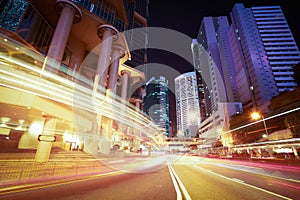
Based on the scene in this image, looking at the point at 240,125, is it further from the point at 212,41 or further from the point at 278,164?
the point at 212,41

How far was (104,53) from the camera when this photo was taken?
29828mm

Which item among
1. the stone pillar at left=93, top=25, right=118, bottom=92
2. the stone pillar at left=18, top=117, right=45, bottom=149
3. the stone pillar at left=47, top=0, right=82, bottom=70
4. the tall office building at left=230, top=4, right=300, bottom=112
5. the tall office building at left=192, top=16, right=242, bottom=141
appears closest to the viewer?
the stone pillar at left=18, top=117, right=45, bottom=149

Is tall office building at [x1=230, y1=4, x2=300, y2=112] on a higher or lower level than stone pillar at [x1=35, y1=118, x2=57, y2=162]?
higher

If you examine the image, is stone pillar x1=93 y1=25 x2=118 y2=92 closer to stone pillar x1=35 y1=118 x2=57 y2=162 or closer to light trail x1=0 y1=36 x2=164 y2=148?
light trail x1=0 y1=36 x2=164 y2=148

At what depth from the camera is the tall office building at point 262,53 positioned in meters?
71.7

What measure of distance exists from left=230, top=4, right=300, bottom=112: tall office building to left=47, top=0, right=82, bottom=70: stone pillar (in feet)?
269

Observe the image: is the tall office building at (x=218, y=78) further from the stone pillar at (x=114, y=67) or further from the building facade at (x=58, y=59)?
the stone pillar at (x=114, y=67)

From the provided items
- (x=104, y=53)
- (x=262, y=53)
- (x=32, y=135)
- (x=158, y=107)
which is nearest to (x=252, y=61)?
(x=262, y=53)

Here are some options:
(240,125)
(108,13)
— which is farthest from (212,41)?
(108,13)

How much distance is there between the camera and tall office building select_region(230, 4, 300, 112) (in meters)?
71.7

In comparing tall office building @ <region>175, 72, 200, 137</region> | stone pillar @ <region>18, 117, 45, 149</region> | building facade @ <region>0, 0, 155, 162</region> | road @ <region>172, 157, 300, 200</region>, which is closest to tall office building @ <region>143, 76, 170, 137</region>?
tall office building @ <region>175, 72, 200, 137</region>

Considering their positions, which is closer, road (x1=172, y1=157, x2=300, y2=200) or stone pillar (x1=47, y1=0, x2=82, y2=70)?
road (x1=172, y1=157, x2=300, y2=200)

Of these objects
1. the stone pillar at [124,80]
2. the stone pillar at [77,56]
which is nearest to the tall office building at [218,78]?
the stone pillar at [124,80]

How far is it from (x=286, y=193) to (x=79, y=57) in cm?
3740
